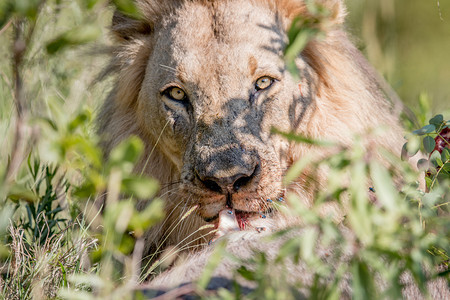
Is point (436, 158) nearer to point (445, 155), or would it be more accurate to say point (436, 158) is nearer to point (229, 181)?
point (445, 155)

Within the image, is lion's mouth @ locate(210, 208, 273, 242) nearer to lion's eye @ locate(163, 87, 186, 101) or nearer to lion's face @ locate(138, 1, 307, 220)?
lion's face @ locate(138, 1, 307, 220)

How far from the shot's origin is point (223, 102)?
159 inches

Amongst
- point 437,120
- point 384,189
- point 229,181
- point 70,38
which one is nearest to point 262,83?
point 229,181

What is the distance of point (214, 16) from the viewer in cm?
431

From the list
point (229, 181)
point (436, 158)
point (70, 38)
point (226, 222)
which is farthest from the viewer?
point (226, 222)

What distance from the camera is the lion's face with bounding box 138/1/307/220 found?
379 cm

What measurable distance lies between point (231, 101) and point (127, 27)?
1.23 m

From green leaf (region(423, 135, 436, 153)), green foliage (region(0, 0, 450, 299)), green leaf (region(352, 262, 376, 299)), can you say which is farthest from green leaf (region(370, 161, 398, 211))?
green leaf (region(423, 135, 436, 153))

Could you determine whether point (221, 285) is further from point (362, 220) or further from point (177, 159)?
point (177, 159)

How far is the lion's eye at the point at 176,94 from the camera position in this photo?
428 cm

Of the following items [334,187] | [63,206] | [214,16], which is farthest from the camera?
[63,206]

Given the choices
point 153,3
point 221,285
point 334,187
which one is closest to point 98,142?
point 153,3

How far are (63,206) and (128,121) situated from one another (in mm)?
962

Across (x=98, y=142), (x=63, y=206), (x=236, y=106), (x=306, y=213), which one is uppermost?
(x=306, y=213)
